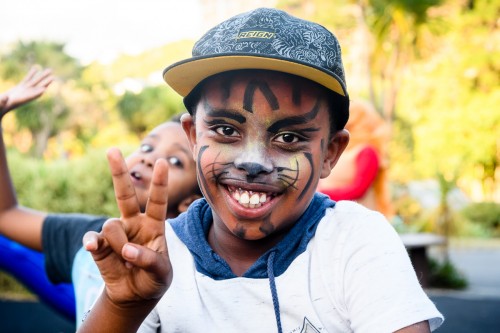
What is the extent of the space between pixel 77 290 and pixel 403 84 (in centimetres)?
2210

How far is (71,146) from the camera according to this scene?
3806 centimetres

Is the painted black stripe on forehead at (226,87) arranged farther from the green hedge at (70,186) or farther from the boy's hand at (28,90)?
the green hedge at (70,186)

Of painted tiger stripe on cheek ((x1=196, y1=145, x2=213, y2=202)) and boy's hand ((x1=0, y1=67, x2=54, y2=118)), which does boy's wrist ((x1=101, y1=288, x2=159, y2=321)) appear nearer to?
painted tiger stripe on cheek ((x1=196, y1=145, x2=213, y2=202))

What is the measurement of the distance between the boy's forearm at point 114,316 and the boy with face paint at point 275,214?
1 cm

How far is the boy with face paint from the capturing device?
1705mm

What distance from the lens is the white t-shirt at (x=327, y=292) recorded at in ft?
5.39

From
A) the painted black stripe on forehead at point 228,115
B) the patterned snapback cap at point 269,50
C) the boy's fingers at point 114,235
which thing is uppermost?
the patterned snapback cap at point 269,50

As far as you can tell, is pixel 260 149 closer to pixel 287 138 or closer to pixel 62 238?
pixel 287 138

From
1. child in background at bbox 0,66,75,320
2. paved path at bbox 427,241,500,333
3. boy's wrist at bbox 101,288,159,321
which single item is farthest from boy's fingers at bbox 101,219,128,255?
paved path at bbox 427,241,500,333

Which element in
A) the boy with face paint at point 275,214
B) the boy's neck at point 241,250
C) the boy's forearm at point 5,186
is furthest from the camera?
the boy's forearm at point 5,186

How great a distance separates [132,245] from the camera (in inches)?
58.4

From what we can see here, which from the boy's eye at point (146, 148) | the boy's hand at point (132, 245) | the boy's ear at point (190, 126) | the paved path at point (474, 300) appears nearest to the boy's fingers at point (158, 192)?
the boy's hand at point (132, 245)

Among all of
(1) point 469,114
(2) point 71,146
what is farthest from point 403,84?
(2) point 71,146

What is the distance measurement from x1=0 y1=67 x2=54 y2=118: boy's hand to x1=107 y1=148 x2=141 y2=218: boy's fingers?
1578 millimetres
